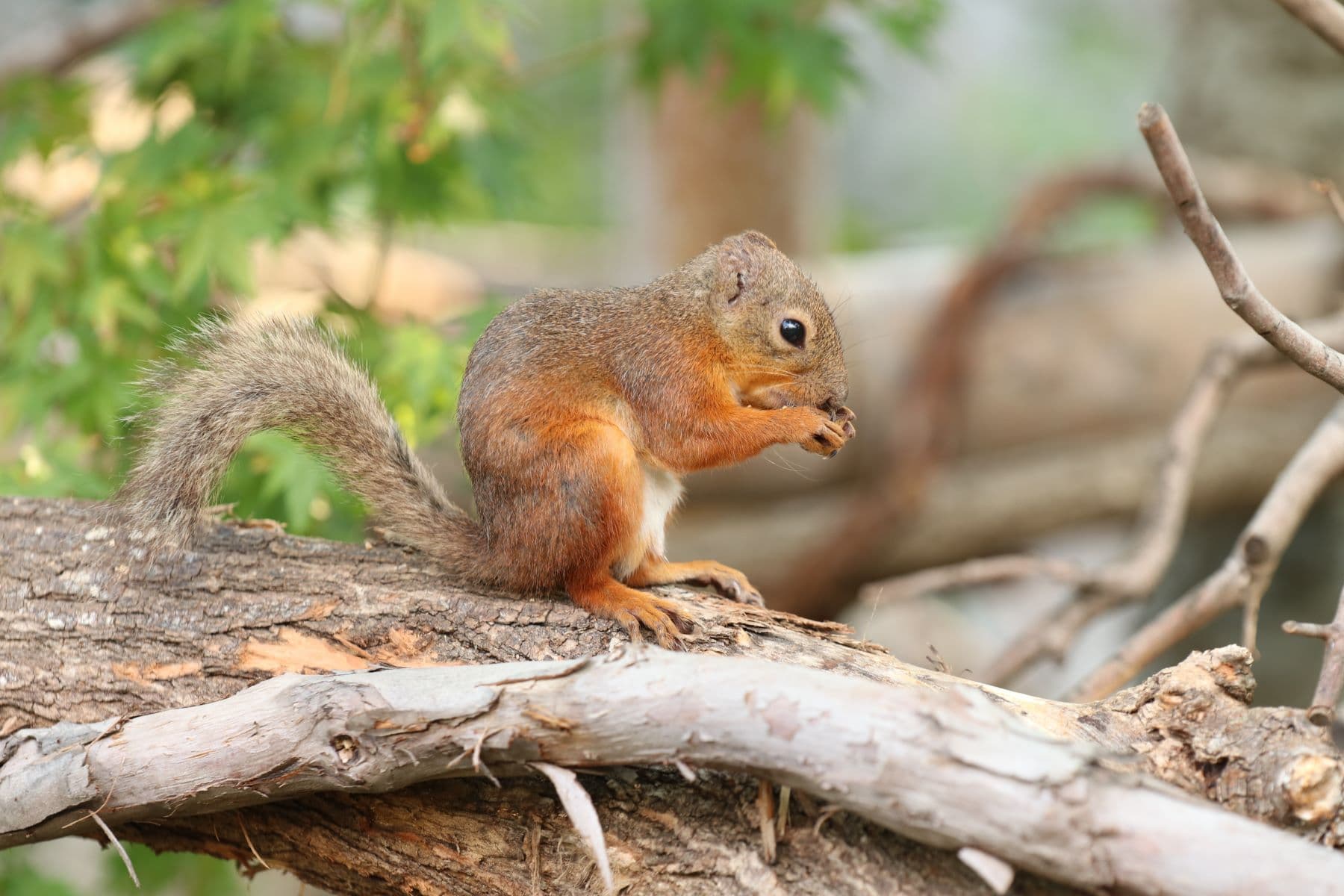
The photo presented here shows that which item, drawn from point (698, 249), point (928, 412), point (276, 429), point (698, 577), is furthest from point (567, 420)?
point (698, 249)

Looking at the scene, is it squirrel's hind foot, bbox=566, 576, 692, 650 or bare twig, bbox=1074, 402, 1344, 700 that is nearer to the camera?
squirrel's hind foot, bbox=566, 576, 692, 650

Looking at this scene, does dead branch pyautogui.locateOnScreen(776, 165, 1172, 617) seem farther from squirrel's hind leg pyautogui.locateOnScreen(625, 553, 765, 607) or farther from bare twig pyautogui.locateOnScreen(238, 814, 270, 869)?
bare twig pyautogui.locateOnScreen(238, 814, 270, 869)

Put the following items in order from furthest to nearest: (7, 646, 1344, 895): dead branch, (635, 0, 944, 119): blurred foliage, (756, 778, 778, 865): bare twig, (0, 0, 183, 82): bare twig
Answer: (0, 0, 183, 82): bare twig → (635, 0, 944, 119): blurred foliage → (756, 778, 778, 865): bare twig → (7, 646, 1344, 895): dead branch

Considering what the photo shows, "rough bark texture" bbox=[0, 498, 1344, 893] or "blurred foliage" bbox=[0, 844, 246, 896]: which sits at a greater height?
"rough bark texture" bbox=[0, 498, 1344, 893]

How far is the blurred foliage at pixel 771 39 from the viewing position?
298 centimetres

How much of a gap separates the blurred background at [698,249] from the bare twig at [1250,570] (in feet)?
0.91

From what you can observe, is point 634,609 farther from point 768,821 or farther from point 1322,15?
point 1322,15

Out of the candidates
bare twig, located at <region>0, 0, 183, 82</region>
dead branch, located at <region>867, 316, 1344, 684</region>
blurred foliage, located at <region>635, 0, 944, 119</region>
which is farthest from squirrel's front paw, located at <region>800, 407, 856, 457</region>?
bare twig, located at <region>0, 0, 183, 82</region>

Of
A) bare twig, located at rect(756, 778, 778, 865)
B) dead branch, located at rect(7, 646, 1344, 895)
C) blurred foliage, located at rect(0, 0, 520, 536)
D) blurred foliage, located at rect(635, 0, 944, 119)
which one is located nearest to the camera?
dead branch, located at rect(7, 646, 1344, 895)

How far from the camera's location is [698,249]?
4.48 metres

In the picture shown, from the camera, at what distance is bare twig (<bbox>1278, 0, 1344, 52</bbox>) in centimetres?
165

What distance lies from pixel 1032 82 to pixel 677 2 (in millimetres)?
11250

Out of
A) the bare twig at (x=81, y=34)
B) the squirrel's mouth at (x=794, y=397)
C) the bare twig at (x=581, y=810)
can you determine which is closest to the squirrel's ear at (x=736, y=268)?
the squirrel's mouth at (x=794, y=397)

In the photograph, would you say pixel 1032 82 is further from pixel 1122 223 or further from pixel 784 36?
pixel 784 36
